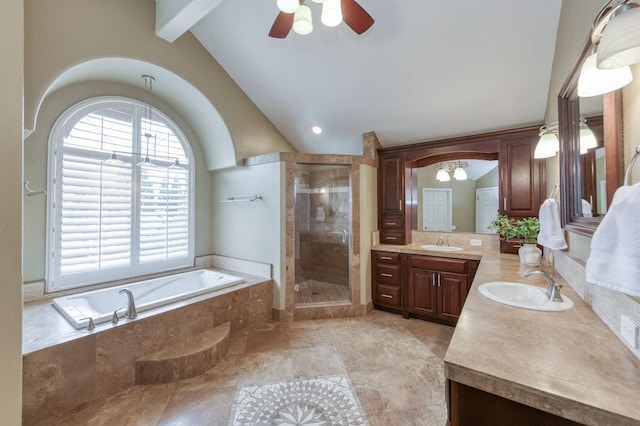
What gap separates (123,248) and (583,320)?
400cm

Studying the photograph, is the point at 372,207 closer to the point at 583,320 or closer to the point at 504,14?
the point at 504,14

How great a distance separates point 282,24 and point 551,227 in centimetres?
249

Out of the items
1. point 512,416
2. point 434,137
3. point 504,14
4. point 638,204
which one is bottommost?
point 512,416

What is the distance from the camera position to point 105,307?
2654 mm

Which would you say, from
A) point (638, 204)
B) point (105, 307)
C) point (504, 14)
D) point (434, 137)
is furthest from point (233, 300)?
point (504, 14)

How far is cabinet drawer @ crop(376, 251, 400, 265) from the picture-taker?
3.36 meters

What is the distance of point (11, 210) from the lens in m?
1.04

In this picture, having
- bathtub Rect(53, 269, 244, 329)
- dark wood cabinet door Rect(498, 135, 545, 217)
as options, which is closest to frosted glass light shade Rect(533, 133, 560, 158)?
dark wood cabinet door Rect(498, 135, 545, 217)

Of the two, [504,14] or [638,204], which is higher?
[504,14]

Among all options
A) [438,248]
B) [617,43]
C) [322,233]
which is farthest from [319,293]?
[617,43]

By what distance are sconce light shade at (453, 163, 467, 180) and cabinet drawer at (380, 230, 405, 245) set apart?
1106mm

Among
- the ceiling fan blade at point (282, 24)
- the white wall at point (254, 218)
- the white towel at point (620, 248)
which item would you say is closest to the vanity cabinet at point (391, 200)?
the white wall at point (254, 218)

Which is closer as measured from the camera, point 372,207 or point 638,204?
point 638,204

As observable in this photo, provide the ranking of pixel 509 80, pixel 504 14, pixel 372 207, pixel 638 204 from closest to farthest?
pixel 638 204, pixel 504 14, pixel 509 80, pixel 372 207
